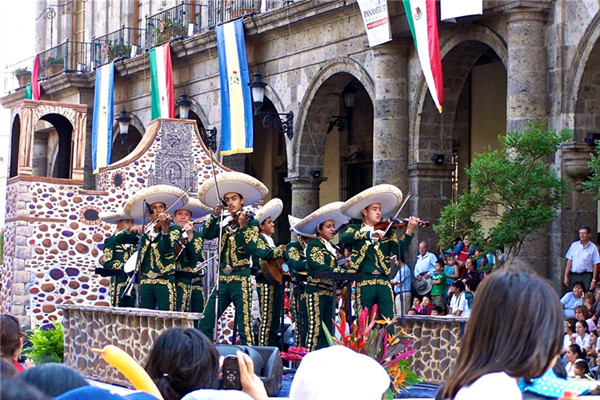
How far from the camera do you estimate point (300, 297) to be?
12.3 meters

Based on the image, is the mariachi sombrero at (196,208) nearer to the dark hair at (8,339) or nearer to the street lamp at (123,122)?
the dark hair at (8,339)

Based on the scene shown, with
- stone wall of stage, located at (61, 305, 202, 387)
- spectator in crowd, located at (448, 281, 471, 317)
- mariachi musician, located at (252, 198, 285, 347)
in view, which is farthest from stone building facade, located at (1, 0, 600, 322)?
stone wall of stage, located at (61, 305, 202, 387)

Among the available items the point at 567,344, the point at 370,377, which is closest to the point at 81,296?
the point at 567,344

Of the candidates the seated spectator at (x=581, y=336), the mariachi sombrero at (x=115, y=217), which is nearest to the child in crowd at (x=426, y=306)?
the seated spectator at (x=581, y=336)

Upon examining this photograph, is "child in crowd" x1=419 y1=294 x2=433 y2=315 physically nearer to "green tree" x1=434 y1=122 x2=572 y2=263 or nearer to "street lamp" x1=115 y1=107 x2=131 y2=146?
"green tree" x1=434 y1=122 x2=572 y2=263

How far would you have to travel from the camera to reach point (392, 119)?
19.1 meters

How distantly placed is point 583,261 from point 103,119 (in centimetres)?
1353

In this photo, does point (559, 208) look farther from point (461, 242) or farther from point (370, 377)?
point (370, 377)

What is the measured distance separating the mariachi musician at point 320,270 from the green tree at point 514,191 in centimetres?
318

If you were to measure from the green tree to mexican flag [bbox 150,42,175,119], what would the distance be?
10292 mm

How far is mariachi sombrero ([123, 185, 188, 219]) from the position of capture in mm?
14000

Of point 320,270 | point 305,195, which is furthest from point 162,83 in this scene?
point 320,270

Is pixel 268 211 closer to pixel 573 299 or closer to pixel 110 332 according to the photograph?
pixel 110 332

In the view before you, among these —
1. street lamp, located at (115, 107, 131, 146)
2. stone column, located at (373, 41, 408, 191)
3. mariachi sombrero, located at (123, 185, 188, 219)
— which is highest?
street lamp, located at (115, 107, 131, 146)
